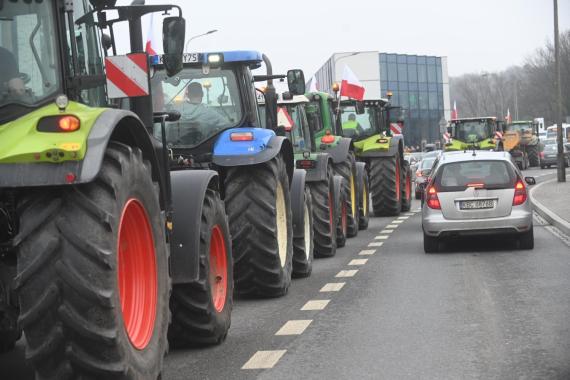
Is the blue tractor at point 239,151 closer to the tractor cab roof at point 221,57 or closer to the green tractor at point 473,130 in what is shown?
the tractor cab roof at point 221,57

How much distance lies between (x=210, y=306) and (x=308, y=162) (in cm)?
820

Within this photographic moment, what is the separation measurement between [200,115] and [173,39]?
14.9 ft

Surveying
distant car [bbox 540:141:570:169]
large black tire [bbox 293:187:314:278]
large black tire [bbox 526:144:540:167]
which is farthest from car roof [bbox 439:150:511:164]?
large black tire [bbox 526:144:540:167]

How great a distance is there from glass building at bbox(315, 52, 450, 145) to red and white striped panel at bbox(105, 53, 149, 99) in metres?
88.9

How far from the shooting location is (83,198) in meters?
5.41

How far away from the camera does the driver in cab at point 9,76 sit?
19.8ft

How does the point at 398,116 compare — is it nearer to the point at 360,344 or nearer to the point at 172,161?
the point at 172,161

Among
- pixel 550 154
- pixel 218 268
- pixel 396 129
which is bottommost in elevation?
pixel 550 154

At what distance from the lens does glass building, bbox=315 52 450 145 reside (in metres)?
98.1

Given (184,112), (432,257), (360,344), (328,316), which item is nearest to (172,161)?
(184,112)

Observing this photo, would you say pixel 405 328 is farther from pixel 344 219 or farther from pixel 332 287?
pixel 344 219

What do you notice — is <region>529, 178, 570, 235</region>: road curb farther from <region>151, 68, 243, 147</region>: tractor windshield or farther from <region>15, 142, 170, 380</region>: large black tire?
<region>15, 142, 170, 380</region>: large black tire

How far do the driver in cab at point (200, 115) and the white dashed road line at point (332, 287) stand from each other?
2199 millimetres

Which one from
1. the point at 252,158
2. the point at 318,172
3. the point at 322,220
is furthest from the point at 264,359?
the point at 318,172
